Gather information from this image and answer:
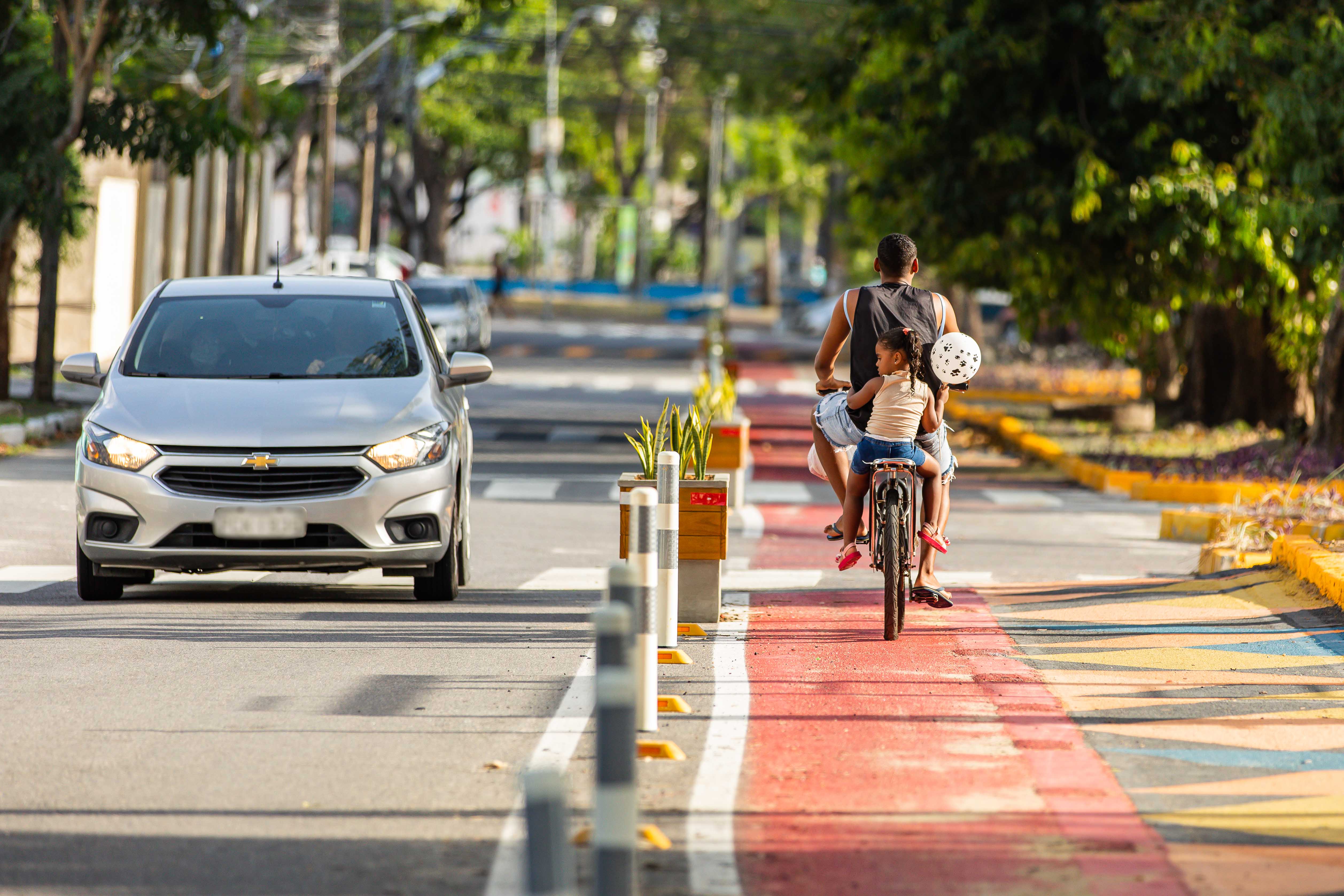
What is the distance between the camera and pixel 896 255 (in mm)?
9758

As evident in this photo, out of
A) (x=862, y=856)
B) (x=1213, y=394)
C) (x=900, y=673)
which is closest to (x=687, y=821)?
(x=862, y=856)

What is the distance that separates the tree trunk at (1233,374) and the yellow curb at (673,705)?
56.3ft

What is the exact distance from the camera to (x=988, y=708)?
301 inches

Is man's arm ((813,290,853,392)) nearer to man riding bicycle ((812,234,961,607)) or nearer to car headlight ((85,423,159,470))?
man riding bicycle ((812,234,961,607))

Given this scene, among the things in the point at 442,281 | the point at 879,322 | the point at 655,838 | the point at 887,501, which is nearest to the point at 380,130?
the point at 442,281

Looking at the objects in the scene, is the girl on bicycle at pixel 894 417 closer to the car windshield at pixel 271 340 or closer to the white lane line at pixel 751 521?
the car windshield at pixel 271 340

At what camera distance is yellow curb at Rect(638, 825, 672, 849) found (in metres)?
5.52

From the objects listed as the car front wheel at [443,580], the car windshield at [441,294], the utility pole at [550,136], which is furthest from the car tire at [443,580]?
the utility pole at [550,136]

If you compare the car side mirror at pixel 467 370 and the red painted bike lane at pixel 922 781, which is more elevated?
the car side mirror at pixel 467 370

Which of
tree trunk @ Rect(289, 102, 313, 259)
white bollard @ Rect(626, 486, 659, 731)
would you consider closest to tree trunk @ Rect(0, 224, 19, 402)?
white bollard @ Rect(626, 486, 659, 731)

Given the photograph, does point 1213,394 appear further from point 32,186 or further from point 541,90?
point 541,90

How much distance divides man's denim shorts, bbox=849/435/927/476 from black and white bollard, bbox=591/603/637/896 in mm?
5421

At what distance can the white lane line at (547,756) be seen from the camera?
518 cm

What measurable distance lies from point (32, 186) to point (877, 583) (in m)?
13.0
